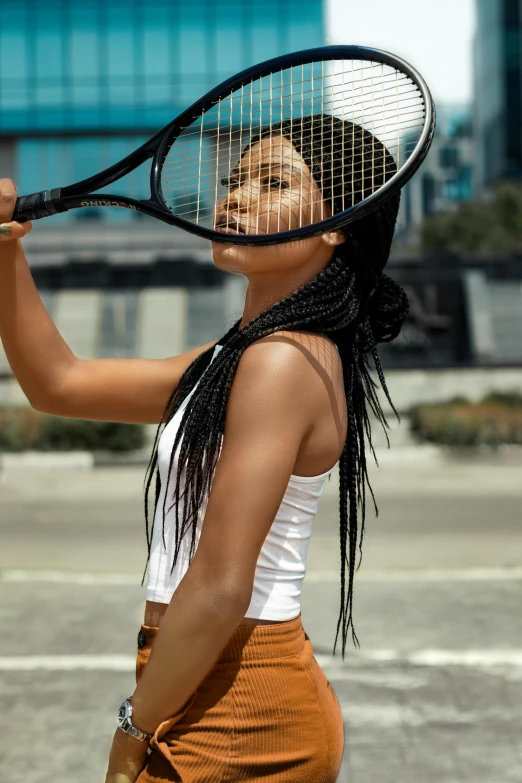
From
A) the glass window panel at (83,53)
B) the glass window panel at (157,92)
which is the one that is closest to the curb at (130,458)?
the glass window panel at (157,92)

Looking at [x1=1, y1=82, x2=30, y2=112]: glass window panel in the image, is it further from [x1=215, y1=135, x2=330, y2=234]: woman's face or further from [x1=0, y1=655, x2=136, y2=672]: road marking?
[x1=215, y1=135, x2=330, y2=234]: woman's face

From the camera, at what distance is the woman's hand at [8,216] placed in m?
2.18

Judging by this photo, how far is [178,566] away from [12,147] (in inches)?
1939

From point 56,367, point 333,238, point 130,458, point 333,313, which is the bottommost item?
point 130,458

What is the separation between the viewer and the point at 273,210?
6.51 ft

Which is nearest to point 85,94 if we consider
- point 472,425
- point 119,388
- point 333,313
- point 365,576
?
point 472,425

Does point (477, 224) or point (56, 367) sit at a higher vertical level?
point (477, 224)

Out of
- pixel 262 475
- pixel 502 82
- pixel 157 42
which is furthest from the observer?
pixel 502 82

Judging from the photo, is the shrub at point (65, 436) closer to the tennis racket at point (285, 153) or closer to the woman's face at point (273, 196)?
the tennis racket at point (285, 153)

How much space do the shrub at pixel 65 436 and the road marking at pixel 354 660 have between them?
1080cm

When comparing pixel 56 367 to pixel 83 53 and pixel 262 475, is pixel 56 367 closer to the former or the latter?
pixel 262 475

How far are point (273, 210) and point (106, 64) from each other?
49.3 m

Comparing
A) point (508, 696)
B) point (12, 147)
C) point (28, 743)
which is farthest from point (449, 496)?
point (12, 147)

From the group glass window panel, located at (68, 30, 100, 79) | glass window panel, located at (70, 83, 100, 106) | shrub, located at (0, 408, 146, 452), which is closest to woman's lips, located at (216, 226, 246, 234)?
shrub, located at (0, 408, 146, 452)
